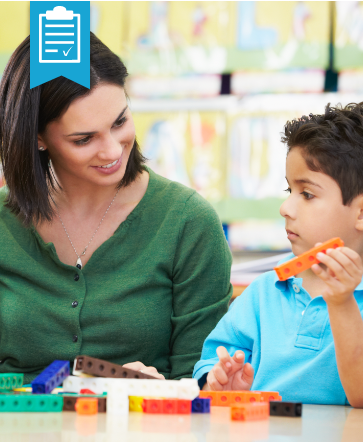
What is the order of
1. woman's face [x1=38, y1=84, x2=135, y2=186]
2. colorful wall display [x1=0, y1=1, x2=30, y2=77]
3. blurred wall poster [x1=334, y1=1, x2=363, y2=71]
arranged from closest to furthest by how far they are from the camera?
woman's face [x1=38, y1=84, x2=135, y2=186], blurred wall poster [x1=334, y1=1, x2=363, y2=71], colorful wall display [x1=0, y1=1, x2=30, y2=77]

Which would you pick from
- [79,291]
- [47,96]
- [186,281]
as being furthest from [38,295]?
[47,96]

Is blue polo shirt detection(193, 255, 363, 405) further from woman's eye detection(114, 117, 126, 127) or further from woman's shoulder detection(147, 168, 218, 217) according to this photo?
woman's eye detection(114, 117, 126, 127)

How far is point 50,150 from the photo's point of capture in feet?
4.54

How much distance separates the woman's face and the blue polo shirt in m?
0.42

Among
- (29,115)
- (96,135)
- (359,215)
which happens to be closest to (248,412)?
(359,215)

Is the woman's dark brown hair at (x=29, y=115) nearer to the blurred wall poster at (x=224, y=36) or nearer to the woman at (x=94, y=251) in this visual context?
the woman at (x=94, y=251)

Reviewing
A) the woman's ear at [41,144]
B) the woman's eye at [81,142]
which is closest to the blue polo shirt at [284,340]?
the woman's eye at [81,142]

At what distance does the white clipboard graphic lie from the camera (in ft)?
4.33

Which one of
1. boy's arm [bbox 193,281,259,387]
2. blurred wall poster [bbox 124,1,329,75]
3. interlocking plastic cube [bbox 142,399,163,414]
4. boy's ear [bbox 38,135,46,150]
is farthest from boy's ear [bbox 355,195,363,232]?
blurred wall poster [bbox 124,1,329,75]

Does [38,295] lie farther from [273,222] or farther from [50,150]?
[273,222]

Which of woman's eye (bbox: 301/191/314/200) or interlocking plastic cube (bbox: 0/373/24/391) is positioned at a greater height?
woman's eye (bbox: 301/191/314/200)

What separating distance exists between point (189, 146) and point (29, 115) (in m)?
1.07

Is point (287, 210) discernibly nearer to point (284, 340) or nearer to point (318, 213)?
point (318, 213)

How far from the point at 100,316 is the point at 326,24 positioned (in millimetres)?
1527
